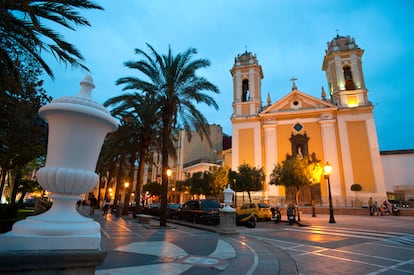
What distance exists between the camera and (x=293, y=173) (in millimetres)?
21078

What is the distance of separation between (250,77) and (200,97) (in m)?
27.9

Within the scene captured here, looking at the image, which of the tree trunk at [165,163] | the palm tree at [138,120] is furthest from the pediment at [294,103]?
the tree trunk at [165,163]

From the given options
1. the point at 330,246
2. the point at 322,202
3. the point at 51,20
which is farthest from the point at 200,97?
the point at 322,202

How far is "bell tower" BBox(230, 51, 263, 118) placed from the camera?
126 ft

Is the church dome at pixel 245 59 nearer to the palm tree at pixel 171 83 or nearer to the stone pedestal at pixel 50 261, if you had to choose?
the palm tree at pixel 171 83

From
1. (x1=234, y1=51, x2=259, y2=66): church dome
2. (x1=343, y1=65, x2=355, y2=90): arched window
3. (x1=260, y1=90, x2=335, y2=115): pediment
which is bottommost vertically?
(x1=260, y1=90, x2=335, y2=115): pediment

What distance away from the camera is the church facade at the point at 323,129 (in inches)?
1214

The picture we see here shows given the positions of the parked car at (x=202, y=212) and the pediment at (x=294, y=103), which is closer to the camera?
the parked car at (x=202, y=212)

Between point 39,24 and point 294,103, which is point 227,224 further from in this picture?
point 294,103

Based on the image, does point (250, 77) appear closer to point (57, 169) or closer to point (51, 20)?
point (51, 20)

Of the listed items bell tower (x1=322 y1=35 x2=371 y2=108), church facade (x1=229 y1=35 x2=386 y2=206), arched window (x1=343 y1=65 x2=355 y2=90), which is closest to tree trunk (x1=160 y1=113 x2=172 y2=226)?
church facade (x1=229 y1=35 x2=386 y2=206)

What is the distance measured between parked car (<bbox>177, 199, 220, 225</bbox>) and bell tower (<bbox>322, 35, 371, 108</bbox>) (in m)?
27.7

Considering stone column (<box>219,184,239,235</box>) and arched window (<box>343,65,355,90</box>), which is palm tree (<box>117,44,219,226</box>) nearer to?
stone column (<box>219,184,239,235</box>)

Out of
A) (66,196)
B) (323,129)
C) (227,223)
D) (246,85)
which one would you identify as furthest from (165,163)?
(246,85)
